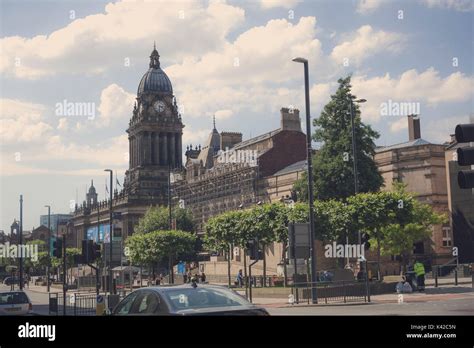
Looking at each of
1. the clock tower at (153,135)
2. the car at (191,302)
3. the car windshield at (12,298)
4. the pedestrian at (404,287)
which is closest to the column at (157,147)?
the clock tower at (153,135)

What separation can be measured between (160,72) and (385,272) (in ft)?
342

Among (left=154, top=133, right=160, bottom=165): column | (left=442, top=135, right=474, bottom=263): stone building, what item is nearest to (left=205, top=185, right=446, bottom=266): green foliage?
(left=442, top=135, right=474, bottom=263): stone building

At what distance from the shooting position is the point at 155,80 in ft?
497

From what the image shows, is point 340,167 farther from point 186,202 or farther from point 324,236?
point 186,202

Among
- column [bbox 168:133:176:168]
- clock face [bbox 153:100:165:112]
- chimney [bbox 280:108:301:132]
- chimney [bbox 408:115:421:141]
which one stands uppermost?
clock face [bbox 153:100:165:112]

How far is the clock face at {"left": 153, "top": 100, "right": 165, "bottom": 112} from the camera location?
490 ft

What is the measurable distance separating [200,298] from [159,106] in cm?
14183

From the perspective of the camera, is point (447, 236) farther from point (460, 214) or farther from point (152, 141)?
point (152, 141)

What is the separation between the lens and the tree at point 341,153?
52.9m

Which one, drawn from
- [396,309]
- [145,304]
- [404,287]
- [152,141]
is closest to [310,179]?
[404,287]

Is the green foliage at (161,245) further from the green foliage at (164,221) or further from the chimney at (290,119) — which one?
the chimney at (290,119)

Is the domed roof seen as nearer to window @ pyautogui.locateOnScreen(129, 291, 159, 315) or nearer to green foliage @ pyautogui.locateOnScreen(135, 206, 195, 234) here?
green foliage @ pyautogui.locateOnScreen(135, 206, 195, 234)

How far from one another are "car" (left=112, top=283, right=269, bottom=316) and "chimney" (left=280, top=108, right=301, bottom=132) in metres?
87.5
